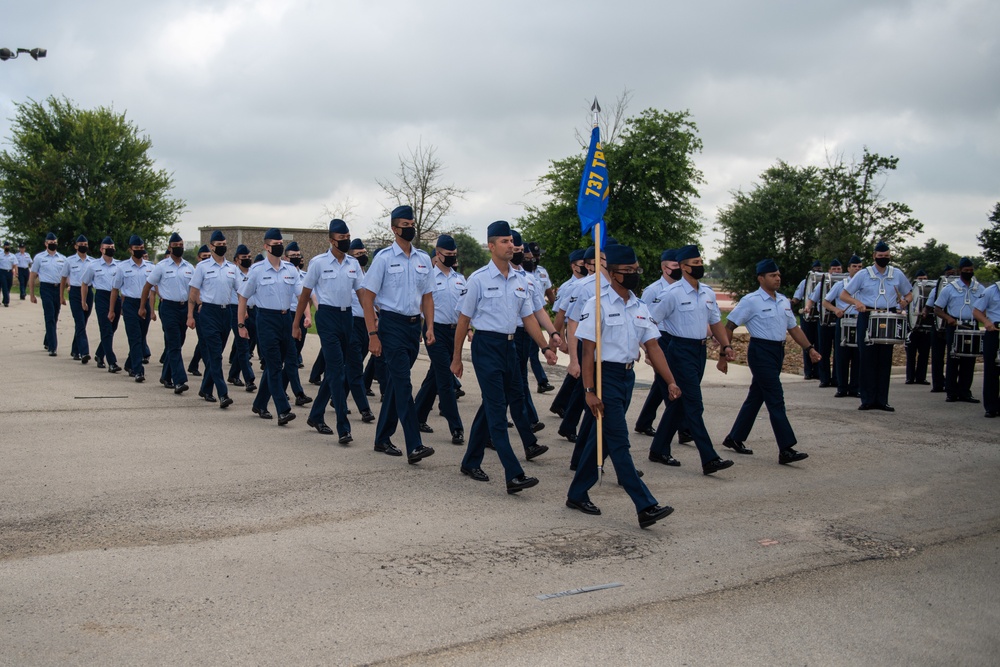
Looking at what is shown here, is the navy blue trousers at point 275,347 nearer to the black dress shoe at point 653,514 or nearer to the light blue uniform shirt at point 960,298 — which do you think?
the black dress shoe at point 653,514

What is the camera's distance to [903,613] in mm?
5145

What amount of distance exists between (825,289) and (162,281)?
11.4 metres

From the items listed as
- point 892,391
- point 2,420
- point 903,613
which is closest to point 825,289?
point 892,391

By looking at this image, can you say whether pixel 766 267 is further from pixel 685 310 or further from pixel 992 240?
pixel 992 240

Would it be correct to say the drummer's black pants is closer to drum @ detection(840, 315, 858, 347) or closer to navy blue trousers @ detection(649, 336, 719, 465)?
drum @ detection(840, 315, 858, 347)

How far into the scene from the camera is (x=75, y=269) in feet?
53.9

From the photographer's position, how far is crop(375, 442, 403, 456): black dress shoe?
358 inches

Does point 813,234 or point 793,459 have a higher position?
point 813,234

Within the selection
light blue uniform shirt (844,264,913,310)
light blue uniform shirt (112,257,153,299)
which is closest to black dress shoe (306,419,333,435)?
light blue uniform shirt (112,257,153,299)

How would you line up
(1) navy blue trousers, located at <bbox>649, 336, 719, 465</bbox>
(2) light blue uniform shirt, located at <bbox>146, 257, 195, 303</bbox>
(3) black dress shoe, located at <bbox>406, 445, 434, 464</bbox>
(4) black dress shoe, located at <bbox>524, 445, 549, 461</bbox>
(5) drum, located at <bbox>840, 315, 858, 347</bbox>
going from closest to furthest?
1. (3) black dress shoe, located at <bbox>406, 445, 434, 464</bbox>
2. (1) navy blue trousers, located at <bbox>649, 336, 719, 465</bbox>
3. (4) black dress shoe, located at <bbox>524, 445, 549, 461</bbox>
4. (2) light blue uniform shirt, located at <bbox>146, 257, 195, 303</bbox>
5. (5) drum, located at <bbox>840, 315, 858, 347</bbox>

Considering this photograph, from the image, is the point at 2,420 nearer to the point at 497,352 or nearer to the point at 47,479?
the point at 47,479

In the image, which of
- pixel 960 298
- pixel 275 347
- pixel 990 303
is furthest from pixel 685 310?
pixel 960 298

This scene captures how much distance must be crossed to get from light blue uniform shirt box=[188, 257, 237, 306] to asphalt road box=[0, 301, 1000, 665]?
2616mm

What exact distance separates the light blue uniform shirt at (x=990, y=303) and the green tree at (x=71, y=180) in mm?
40581
